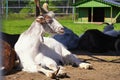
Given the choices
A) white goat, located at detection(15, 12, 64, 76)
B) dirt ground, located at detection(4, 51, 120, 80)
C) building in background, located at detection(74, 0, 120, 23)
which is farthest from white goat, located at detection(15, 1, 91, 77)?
building in background, located at detection(74, 0, 120, 23)

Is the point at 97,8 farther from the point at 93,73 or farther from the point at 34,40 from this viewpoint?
the point at 93,73

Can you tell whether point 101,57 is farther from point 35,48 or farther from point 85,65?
point 35,48

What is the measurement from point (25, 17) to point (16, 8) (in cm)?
159

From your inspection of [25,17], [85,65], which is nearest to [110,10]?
[25,17]

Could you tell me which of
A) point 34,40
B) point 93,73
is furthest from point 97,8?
point 93,73

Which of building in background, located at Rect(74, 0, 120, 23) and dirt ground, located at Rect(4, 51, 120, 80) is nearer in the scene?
dirt ground, located at Rect(4, 51, 120, 80)

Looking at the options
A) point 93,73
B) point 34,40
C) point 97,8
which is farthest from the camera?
point 97,8

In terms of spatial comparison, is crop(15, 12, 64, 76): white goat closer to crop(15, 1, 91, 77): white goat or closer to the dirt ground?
crop(15, 1, 91, 77): white goat

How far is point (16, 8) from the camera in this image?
1341 inches

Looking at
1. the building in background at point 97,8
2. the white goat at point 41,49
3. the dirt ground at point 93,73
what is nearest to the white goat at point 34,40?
the white goat at point 41,49

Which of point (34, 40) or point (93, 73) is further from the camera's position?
point (34, 40)

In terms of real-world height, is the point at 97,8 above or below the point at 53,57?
below

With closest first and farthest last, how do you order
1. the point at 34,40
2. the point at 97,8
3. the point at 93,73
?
the point at 93,73, the point at 34,40, the point at 97,8

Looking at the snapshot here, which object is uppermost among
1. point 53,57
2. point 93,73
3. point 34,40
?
point 34,40
